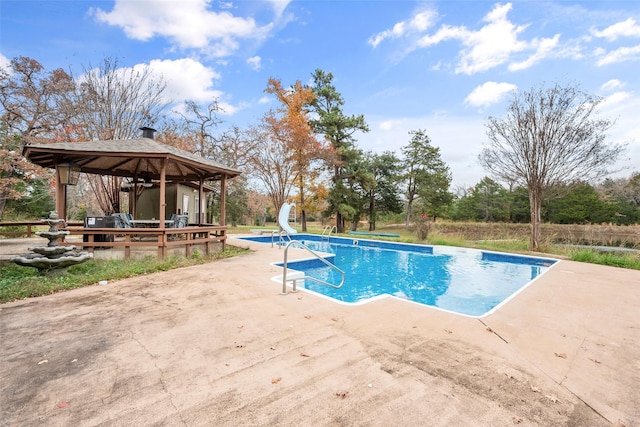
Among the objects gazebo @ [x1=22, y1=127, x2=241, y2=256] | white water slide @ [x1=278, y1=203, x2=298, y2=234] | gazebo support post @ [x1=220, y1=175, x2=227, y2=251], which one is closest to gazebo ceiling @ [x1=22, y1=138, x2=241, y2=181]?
gazebo @ [x1=22, y1=127, x2=241, y2=256]

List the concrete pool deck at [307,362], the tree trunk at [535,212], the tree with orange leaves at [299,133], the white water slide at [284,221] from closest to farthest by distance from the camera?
the concrete pool deck at [307,362], the white water slide at [284,221], the tree trunk at [535,212], the tree with orange leaves at [299,133]

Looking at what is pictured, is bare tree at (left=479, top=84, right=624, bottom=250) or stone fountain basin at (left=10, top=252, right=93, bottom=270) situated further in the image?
bare tree at (left=479, top=84, right=624, bottom=250)

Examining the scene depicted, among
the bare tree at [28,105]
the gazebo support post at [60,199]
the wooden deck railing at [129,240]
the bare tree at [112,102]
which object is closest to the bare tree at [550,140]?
the wooden deck railing at [129,240]

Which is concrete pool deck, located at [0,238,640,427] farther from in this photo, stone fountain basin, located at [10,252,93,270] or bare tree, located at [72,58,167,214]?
bare tree, located at [72,58,167,214]

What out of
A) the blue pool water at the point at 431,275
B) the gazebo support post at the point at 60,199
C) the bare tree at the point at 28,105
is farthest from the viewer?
the bare tree at the point at 28,105

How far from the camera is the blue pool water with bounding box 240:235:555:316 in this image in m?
5.79

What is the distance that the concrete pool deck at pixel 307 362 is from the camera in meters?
1.84

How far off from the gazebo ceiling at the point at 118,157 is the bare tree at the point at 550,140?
946 cm

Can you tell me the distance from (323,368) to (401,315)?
1.63m

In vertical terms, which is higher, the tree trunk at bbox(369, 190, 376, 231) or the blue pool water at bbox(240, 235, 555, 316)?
the tree trunk at bbox(369, 190, 376, 231)

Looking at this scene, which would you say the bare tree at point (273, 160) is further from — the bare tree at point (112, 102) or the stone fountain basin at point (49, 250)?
the stone fountain basin at point (49, 250)

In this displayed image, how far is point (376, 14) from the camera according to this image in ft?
32.3

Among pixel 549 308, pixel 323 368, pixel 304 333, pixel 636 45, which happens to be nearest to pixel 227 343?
pixel 304 333

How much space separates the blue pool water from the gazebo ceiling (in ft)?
12.5
